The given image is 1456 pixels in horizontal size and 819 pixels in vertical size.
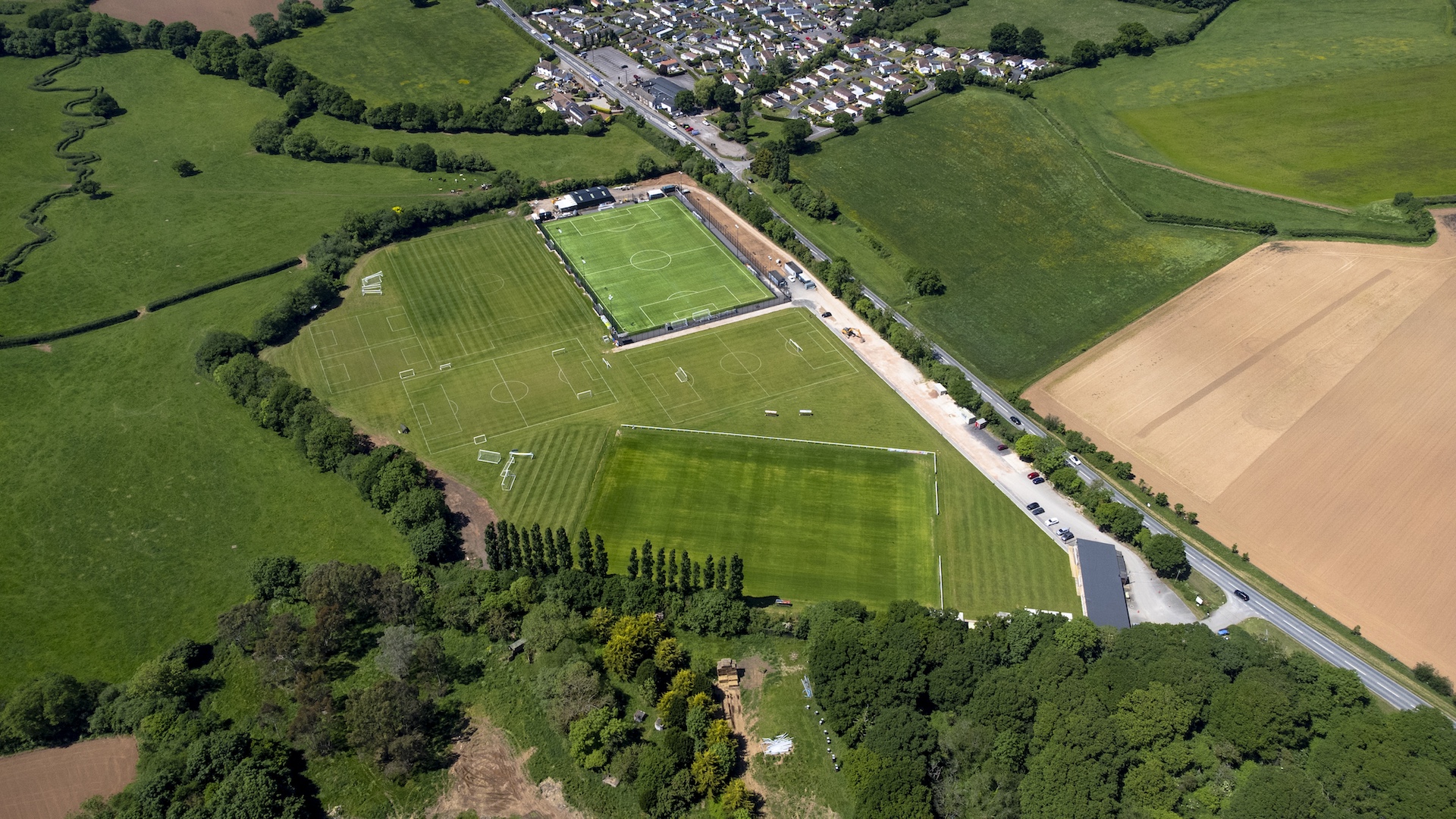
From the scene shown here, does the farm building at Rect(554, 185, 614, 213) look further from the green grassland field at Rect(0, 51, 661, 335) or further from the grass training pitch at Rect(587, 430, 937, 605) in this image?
the grass training pitch at Rect(587, 430, 937, 605)

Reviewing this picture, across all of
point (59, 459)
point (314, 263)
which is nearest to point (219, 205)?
point (314, 263)

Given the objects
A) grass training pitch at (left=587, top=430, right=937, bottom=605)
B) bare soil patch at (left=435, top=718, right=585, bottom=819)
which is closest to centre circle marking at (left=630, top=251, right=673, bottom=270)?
grass training pitch at (left=587, top=430, right=937, bottom=605)

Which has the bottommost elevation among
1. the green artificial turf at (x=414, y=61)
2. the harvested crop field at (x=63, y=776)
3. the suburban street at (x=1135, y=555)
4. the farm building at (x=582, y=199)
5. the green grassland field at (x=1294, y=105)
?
the harvested crop field at (x=63, y=776)

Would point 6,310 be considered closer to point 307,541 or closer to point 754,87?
point 307,541

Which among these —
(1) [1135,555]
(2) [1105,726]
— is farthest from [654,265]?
(2) [1105,726]

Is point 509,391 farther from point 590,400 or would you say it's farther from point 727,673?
point 727,673

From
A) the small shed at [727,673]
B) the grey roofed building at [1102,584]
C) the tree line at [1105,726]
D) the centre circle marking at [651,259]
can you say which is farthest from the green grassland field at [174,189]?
the tree line at [1105,726]

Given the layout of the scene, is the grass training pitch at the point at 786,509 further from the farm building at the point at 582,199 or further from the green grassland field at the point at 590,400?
the farm building at the point at 582,199
